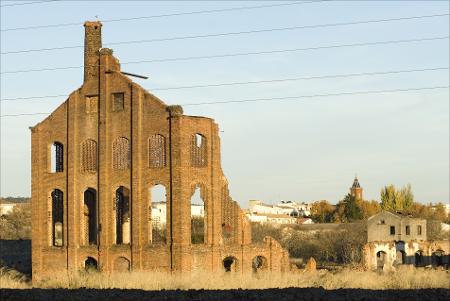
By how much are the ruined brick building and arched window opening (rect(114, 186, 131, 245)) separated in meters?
0.23

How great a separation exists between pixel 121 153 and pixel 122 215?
3864mm

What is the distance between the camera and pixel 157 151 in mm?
36031

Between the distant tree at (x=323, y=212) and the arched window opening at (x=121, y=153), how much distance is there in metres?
71.0

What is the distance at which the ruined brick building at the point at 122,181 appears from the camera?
35375 millimetres

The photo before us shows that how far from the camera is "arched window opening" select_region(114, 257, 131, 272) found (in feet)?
118

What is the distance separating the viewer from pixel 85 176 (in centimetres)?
3725

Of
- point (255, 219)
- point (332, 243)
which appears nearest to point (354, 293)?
point (332, 243)

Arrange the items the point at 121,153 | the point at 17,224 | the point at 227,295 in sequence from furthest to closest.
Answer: the point at 17,224, the point at 121,153, the point at 227,295

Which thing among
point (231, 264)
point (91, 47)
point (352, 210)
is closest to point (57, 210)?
point (91, 47)

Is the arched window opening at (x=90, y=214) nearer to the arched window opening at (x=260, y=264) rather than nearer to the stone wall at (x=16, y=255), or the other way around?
the stone wall at (x=16, y=255)

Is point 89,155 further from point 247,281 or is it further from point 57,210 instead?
point 247,281

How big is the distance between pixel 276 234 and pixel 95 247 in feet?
143

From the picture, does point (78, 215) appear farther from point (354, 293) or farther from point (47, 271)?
point (354, 293)

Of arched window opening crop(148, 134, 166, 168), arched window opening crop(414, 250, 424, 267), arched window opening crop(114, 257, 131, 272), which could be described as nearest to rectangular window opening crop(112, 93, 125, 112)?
arched window opening crop(148, 134, 166, 168)
